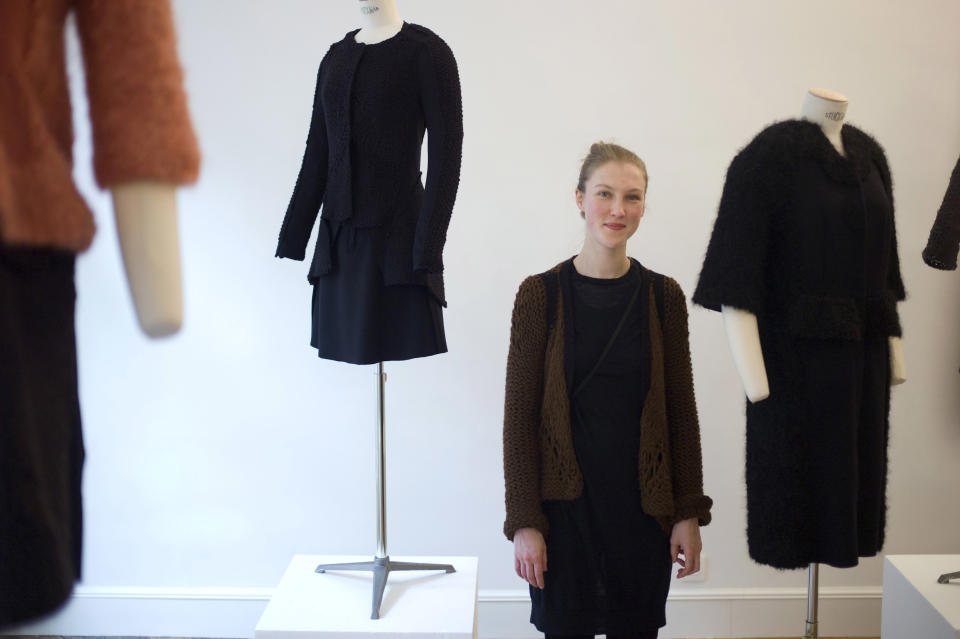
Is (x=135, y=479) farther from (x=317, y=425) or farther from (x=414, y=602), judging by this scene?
(x=414, y=602)

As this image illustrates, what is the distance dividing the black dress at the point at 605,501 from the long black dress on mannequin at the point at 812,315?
0.64 feet

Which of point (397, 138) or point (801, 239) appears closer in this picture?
point (801, 239)

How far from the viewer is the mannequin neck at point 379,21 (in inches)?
73.5

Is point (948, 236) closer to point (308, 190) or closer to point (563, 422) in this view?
point (563, 422)

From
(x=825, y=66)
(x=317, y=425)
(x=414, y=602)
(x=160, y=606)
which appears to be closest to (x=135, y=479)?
(x=160, y=606)

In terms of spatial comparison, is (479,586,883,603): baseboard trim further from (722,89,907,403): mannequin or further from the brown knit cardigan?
(722,89,907,403): mannequin

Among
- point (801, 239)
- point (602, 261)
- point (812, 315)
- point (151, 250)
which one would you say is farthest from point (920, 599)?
point (151, 250)

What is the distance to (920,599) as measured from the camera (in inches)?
80.4

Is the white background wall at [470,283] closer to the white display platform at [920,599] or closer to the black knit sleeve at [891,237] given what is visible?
the white display platform at [920,599]

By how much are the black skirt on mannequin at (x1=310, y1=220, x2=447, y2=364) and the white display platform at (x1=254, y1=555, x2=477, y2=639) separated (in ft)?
2.03

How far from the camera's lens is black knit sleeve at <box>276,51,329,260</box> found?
6.55 ft

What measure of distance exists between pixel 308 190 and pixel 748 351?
1036mm

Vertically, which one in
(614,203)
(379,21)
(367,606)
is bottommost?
(367,606)

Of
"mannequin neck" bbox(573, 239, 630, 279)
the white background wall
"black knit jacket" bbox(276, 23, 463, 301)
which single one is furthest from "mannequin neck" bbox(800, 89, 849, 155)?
the white background wall
